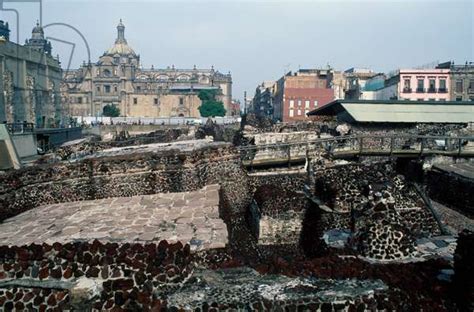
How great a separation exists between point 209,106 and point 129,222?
7568cm

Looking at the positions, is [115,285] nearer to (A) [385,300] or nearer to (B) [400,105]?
(A) [385,300]

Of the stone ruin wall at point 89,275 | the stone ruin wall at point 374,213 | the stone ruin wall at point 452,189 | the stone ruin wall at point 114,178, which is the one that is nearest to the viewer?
the stone ruin wall at point 89,275

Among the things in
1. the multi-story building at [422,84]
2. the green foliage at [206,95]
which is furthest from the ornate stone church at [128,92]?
the multi-story building at [422,84]

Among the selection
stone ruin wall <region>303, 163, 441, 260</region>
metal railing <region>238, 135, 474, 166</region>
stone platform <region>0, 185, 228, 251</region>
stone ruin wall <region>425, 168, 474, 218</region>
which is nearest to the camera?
stone ruin wall <region>303, 163, 441, 260</region>

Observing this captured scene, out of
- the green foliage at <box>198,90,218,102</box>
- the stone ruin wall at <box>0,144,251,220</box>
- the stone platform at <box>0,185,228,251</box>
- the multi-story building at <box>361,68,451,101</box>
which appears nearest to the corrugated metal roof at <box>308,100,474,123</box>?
the stone ruin wall at <box>0,144,251,220</box>

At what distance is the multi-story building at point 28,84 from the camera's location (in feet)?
127

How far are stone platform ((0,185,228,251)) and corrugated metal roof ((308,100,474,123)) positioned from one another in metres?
17.5

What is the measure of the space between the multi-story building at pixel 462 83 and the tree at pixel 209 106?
4497 cm

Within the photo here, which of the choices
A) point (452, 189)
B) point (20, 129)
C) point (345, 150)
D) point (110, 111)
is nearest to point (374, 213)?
point (452, 189)

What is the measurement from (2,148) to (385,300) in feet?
42.5

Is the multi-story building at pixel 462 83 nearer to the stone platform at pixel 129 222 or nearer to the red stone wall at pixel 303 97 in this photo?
the red stone wall at pixel 303 97

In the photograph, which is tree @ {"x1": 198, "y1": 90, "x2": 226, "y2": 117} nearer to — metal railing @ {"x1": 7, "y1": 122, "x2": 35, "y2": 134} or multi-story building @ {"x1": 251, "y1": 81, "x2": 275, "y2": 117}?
multi-story building @ {"x1": 251, "y1": 81, "x2": 275, "y2": 117}

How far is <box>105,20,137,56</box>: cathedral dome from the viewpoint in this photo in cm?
9619

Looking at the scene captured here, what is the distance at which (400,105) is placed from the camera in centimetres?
2531
